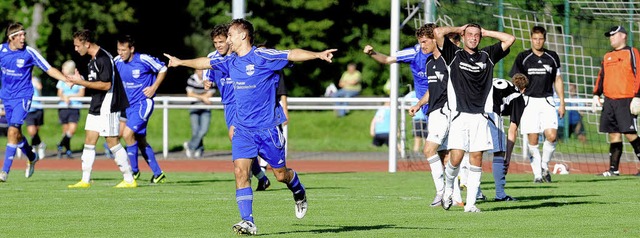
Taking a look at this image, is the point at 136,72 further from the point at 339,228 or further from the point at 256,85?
the point at 339,228

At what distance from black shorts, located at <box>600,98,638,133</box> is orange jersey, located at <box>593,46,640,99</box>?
11 centimetres

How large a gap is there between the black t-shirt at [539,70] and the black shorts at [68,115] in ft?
40.0

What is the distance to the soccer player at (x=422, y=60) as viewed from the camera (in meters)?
13.7

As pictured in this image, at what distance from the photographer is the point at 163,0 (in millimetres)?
45594

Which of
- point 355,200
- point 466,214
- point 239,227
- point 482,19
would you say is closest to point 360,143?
point 482,19

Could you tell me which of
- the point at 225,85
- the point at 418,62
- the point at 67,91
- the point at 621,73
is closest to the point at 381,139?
the point at 67,91

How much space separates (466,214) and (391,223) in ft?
3.81

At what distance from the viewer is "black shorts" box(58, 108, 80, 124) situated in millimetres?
27484

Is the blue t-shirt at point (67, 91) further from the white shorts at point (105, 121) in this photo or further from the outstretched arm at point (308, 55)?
the outstretched arm at point (308, 55)

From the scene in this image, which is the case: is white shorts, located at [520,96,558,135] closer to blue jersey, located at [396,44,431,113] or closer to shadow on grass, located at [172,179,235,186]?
blue jersey, located at [396,44,431,113]

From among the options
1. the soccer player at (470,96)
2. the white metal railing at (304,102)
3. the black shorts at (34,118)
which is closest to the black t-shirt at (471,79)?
the soccer player at (470,96)

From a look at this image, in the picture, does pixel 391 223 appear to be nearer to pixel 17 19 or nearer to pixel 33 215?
pixel 33 215

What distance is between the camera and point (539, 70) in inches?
715

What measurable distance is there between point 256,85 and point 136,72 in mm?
6994
